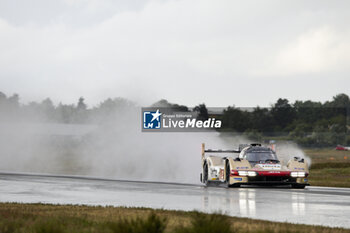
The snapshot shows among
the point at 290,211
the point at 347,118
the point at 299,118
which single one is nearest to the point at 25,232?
the point at 290,211

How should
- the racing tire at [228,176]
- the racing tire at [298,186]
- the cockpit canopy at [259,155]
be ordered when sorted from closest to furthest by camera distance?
1. the racing tire at [228,176]
2. the racing tire at [298,186]
3. the cockpit canopy at [259,155]

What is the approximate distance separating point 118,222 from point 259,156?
1475 cm

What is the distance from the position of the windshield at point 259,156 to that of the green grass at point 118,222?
894 cm

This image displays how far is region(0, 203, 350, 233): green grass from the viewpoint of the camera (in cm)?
981

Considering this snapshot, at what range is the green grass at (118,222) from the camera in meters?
9.81

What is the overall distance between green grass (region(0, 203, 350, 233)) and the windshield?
8.94 meters

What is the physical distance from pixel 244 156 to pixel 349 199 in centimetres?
556

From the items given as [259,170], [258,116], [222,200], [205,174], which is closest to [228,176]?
[259,170]

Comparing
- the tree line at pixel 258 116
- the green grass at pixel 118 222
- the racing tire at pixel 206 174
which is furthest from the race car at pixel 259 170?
the tree line at pixel 258 116

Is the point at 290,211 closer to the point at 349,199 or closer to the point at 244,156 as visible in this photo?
the point at 349,199

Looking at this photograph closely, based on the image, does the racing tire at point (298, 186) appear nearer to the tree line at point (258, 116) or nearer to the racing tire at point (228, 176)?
the racing tire at point (228, 176)

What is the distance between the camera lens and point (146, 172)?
43.7 metres

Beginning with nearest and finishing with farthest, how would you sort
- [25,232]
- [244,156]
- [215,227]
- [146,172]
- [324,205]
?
[215,227] → [25,232] → [324,205] → [244,156] → [146,172]

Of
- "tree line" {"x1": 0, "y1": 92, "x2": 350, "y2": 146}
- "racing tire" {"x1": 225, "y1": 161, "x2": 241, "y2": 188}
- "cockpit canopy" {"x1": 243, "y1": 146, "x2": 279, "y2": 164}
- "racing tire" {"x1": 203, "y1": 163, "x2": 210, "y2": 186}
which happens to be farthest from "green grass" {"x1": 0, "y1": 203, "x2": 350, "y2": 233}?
"tree line" {"x1": 0, "y1": 92, "x2": 350, "y2": 146}
